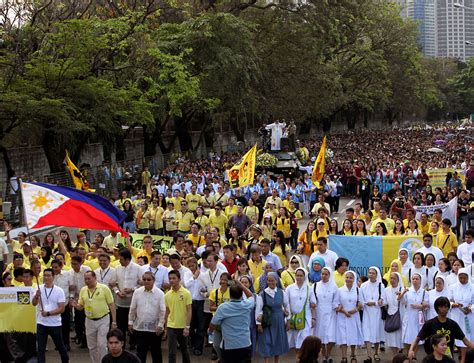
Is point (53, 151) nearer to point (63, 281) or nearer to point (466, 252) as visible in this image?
point (63, 281)

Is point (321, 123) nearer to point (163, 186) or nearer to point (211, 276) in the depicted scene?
point (163, 186)

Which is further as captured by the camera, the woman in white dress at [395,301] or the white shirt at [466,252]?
the white shirt at [466,252]

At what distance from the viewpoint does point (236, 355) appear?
30.5 feet

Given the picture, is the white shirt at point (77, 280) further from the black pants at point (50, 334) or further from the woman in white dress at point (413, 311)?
the woman in white dress at point (413, 311)

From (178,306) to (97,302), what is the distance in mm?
987

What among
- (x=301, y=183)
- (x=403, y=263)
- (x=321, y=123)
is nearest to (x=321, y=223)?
(x=403, y=263)

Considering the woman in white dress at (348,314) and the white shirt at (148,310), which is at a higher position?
the white shirt at (148,310)

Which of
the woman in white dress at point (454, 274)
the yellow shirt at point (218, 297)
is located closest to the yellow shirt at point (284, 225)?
the woman in white dress at point (454, 274)

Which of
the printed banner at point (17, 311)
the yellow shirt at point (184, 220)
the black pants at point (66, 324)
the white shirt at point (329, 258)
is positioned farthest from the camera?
the yellow shirt at point (184, 220)

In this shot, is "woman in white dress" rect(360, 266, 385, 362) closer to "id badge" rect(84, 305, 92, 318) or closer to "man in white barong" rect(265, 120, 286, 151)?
"id badge" rect(84, 305, 92, 318)

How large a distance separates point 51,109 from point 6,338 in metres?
A: 17.0

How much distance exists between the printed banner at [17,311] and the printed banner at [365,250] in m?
5.28

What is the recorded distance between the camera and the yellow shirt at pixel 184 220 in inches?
714

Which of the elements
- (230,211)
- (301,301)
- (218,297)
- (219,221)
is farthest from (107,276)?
(230,211)
